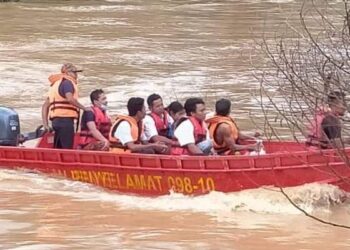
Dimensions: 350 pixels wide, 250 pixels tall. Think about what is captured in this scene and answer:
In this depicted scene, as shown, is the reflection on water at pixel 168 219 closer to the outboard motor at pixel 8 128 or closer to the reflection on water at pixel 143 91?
the reflection on water at pixel 143 91

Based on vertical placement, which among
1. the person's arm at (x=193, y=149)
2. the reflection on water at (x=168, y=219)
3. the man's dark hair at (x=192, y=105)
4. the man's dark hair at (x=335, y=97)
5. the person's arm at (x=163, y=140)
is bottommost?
the reflection on water at (x=168, y=219)

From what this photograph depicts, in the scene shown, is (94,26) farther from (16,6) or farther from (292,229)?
(292,229)

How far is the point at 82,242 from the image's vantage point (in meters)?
9.89

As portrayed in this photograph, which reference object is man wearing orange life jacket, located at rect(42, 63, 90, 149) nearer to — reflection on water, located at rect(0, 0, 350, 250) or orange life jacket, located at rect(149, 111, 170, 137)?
reflection on water, located at rect(0, 0, 350, 250)

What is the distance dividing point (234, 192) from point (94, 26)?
89.8 ft

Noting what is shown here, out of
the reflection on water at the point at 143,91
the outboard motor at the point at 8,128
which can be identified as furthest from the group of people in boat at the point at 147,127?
the reflection on water at the point at 143,91

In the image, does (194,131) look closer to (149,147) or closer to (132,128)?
(149,147)

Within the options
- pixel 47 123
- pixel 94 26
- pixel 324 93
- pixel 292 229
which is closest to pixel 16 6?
pixel 94 26

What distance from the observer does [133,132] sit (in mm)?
11703

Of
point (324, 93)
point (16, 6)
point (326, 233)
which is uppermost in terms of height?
point (16, 6)

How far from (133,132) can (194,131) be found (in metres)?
0.76

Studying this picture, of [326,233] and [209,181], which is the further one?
[209,181]

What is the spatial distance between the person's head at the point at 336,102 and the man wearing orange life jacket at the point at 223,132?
549 cm

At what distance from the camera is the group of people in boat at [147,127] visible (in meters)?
11.5
